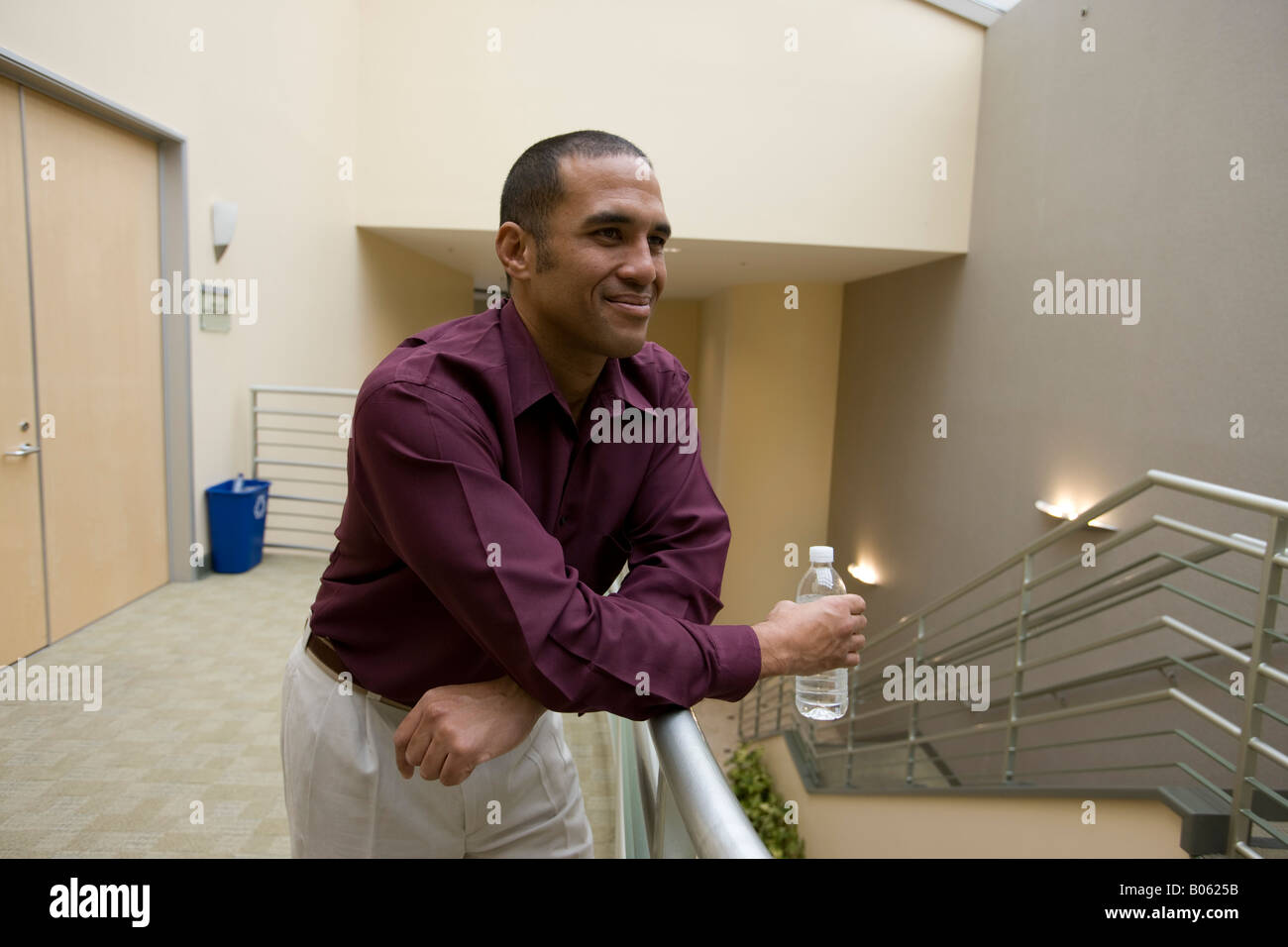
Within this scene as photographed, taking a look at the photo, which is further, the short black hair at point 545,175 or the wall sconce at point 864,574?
the wall sconce at point 864,574

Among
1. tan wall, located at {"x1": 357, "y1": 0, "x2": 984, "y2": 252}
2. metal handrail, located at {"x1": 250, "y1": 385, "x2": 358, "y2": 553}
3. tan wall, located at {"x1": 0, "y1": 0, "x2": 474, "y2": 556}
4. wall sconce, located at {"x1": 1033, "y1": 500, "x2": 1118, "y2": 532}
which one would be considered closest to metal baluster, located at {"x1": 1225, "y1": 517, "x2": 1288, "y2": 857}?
wall sconce, located at {"x1": 1033, "y1": 500, "x2": 1118, "y2": 532}

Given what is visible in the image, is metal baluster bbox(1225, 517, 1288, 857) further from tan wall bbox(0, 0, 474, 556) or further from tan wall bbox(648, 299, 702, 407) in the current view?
tan wall bbox(648, 299, 702, 407)

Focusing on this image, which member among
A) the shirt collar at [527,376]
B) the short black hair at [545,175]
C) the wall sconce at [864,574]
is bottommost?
the wall sconce at [864,574]

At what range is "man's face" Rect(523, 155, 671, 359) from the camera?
3.51 ft

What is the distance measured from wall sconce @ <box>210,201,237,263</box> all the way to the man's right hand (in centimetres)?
457

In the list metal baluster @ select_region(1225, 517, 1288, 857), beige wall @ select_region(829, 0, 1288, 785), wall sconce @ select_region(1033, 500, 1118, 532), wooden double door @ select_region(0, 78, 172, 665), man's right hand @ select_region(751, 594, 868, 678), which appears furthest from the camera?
wall sconce @ select_region(1033, 500, 1118, 532)

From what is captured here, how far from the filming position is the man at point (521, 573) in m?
0.88

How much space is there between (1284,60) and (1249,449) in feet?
5.66

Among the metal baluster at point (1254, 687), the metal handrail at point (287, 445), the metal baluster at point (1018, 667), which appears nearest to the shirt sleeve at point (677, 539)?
the metal baluster at point (1254, 687)

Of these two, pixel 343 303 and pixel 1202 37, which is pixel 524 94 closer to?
pixel 343 303

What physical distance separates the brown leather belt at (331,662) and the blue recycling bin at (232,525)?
3.81 meters

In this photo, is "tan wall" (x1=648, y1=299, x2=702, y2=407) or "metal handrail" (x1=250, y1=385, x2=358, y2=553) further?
"tan wall" (x1=648, y1=299, x2=702, y2=407)

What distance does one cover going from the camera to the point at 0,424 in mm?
3238

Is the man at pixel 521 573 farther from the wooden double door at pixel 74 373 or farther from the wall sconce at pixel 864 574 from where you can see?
the wall sconce at pixel 864 574
